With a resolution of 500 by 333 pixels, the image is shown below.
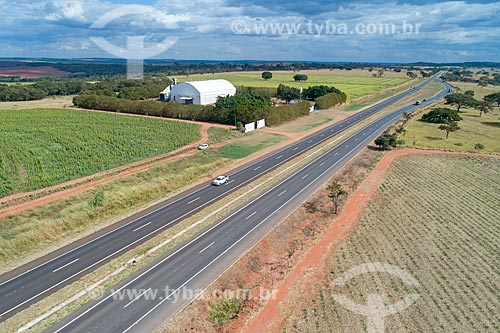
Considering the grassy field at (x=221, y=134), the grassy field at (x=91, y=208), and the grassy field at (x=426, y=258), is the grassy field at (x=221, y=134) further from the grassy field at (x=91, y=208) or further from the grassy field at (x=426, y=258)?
the grassy field at (x=426, y=258)

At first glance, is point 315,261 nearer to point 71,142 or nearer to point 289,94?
point 71,142

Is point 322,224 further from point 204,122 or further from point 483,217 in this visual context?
point 204,122

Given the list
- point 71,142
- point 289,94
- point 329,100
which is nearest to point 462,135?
point 329,100

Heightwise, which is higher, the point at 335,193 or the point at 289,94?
the point at 289,94

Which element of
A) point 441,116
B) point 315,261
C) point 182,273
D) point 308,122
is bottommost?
point 182,273

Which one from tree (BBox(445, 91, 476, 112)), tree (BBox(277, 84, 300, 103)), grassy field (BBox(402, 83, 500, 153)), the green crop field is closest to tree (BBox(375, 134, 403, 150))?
grassy field (BBox(402, 83, 500, 153))

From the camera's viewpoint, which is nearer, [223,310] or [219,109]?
[223,310]

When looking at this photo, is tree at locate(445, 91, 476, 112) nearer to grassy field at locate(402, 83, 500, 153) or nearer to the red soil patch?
grassy field at locate(402, 83, 500, 153)
